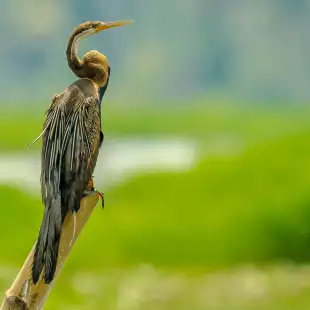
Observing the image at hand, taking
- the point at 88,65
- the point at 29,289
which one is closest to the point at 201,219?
the point at 88,65

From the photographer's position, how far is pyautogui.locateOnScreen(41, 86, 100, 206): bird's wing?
1.48 m

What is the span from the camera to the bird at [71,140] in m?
1.42

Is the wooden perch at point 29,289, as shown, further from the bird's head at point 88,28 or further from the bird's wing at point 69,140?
the bird's head at point 88,28

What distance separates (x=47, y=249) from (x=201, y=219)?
242 centimetres

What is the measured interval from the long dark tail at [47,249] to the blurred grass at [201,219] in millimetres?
1788

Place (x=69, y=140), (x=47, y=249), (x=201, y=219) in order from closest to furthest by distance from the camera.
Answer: (x=47, y=249) → (x=69, y=140) → (x=201, y=219)

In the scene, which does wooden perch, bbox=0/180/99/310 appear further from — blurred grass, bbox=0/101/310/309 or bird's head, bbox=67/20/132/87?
blurred grass, bbox=0/101/310/309

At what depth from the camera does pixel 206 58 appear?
993 cm

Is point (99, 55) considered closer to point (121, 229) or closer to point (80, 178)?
point (80, 178)

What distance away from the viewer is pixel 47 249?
1.39 metres

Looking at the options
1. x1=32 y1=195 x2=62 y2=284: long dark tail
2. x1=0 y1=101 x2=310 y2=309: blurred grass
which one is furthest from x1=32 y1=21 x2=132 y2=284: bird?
x1=0 y1=101 x2=310 y2=309: blurred grass

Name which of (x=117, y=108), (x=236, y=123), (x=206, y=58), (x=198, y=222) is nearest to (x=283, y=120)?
(x=236, y=123)

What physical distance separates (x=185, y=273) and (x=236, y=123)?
10.7ft

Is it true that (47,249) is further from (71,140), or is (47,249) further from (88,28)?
(88,28)
